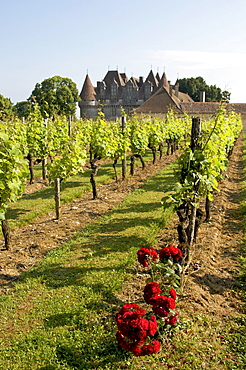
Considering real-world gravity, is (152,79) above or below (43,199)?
above

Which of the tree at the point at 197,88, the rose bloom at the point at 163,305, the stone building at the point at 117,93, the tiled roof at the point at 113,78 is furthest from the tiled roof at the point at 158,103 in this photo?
the rose bloom at the point at 163,305

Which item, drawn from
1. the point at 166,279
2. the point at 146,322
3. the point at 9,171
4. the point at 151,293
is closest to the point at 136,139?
the point at 9,171

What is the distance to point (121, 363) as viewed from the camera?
3.09 m

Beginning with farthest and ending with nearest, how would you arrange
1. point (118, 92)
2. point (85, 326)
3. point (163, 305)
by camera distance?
point (118, 92)
point (85, 326)
point (163, 305)

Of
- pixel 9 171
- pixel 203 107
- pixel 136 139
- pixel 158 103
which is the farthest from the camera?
pixel 203 107

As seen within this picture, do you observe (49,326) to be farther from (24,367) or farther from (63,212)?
(63,212)

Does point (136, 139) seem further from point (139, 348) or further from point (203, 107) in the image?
point (203, 107)

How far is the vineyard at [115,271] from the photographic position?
126 inches

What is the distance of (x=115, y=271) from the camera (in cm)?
479

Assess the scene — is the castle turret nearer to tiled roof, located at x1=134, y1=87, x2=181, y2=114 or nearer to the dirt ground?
tiled roof, located at x1=134, y1=87, x2=181, y2=114

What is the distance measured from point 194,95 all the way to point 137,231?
71.0 metres

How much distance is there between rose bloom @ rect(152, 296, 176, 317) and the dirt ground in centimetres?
93

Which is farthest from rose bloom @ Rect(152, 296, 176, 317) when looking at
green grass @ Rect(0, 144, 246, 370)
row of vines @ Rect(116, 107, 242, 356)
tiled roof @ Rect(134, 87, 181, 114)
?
tiled roof @ Rect(134, 87, 181, 114)

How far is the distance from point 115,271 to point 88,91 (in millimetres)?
57678
